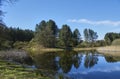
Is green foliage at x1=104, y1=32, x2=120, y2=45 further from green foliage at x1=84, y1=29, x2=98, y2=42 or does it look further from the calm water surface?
the calm water surface

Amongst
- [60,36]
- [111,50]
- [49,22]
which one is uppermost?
[49,22]

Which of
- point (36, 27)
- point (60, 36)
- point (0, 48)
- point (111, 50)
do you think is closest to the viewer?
point (0, 48)

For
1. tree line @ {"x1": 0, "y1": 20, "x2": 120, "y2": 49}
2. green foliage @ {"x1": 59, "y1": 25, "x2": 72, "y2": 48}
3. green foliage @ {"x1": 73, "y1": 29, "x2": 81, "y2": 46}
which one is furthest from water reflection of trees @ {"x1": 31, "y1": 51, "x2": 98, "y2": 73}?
green foliage @ {"x1": 73, "y1": 29, "x2": 81, "y2": 46}

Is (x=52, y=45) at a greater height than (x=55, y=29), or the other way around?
(x=55, y=29)

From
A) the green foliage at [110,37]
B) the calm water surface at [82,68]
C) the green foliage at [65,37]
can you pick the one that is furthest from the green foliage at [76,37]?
the calm water surface at [82,68]

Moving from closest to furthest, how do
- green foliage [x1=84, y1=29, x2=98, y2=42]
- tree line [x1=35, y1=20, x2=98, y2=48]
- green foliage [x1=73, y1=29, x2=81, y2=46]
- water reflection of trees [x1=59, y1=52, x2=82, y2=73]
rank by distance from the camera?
water reflection of trees [x1=59, y1=52, x2=82, y2=73], tree line [x1=35, y1=20, x2=98, y2=48], green foliage [x1=73, y1=29, x2=81, y2=46], green foliage [x1=84, y1=29, x2=98, y2=42]

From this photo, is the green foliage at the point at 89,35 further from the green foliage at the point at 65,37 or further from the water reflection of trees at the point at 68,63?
the water reflection of trees at the point at 68,63

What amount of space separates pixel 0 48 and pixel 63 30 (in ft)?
147

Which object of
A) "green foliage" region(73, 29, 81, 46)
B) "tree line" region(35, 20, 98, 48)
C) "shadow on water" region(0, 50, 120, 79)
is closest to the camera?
"shadow on water" region(0, 50, 120, 79)

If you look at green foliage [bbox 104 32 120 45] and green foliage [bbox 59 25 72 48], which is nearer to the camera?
green foliage [bbox 59 25 72 48]

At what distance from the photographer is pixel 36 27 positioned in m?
103

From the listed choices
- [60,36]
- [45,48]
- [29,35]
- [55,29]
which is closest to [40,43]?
[45,48]

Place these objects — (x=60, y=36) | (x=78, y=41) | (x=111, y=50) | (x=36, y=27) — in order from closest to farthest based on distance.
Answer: (x=111, y=50), (x=60, y=36), (x=78, y=41), (x=36, y=27)

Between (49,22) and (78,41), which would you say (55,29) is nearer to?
(49,22)
